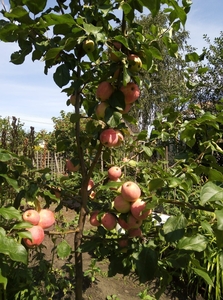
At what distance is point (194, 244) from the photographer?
83cm

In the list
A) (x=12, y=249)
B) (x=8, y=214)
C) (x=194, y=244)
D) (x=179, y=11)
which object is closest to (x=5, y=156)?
(x=8, y=214)

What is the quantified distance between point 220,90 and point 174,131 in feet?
25.6

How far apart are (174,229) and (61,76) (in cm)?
65

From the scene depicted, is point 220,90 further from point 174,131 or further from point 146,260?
point 146,260

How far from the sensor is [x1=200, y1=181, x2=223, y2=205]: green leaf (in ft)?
2.24

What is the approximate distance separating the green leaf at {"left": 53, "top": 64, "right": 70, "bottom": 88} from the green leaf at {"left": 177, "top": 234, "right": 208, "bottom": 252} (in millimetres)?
661

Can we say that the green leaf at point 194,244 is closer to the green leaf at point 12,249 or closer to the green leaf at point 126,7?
the green leaf at point 12,249

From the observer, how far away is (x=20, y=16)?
945mm

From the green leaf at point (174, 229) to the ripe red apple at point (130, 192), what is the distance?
0.15 m

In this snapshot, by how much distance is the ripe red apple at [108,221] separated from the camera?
1.16 meters

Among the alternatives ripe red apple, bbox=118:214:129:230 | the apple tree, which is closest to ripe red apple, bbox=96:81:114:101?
the apple tree

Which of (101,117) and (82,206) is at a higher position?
(101,117)

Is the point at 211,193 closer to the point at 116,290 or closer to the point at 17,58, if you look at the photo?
the point at 17,58

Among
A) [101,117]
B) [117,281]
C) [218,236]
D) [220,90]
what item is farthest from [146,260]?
[220,90]
